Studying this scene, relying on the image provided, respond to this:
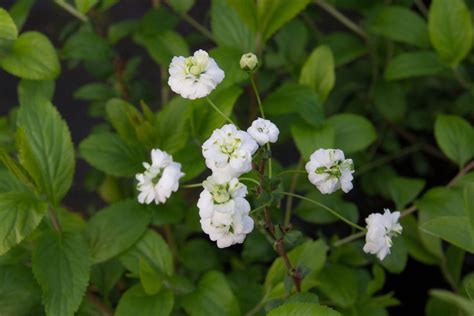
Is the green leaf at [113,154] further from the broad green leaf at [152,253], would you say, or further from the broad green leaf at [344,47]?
the broad green leaf at [344,47]

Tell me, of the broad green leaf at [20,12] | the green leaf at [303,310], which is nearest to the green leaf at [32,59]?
the broad green leaf at [20,12]

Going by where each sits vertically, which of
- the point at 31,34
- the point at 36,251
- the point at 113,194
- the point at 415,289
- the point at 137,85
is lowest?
the point at 415,289

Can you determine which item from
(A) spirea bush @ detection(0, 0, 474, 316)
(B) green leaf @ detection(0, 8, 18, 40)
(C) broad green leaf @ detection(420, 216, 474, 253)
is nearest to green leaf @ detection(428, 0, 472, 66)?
(A) spirea bush @ detection(0, 0, 474, 316)

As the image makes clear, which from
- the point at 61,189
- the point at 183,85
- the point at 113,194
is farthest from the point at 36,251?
the point at 113,194

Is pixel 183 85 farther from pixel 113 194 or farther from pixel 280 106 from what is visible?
pixel 113 194

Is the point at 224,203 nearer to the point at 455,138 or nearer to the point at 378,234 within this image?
the point at 378,234

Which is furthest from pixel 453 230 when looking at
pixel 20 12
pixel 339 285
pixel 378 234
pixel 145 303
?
pixel 20 12
